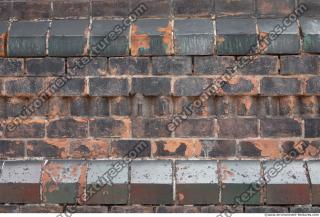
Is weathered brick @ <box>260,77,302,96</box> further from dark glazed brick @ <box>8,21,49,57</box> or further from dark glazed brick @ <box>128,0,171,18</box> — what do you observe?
dark glazed brick @ <box>8,21,49,57</box>

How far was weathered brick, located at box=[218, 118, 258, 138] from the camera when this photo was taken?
10.5 feet

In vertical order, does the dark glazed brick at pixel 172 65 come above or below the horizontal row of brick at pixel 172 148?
above

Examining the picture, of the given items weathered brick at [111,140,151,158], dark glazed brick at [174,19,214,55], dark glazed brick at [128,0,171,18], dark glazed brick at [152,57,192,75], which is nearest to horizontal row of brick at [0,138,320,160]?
weathered brick at [111,140,151,158]

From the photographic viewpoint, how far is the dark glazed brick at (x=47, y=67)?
10.5ft

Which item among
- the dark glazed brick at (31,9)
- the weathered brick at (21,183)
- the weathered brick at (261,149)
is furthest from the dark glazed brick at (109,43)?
the weathered brick at (261,149)

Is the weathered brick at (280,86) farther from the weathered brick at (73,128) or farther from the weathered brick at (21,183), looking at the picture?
the weathered brick at (21,183)

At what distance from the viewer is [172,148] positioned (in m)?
3.20

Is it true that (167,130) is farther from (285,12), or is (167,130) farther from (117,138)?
(285,12)

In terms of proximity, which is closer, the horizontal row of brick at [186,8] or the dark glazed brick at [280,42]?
the dark glazed brick at [280,42]

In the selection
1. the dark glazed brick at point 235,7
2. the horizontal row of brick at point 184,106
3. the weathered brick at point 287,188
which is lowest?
the weathered brick at point 287,188

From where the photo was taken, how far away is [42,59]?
3.21 meters

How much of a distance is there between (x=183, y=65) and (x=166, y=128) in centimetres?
41

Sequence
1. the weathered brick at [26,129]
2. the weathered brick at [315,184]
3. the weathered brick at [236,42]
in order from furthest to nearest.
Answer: the weathered brick at [26,129] < the weathered brick at [236,42] < the weathered brick at [315,184]

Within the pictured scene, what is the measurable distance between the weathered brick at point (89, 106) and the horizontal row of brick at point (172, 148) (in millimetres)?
171
